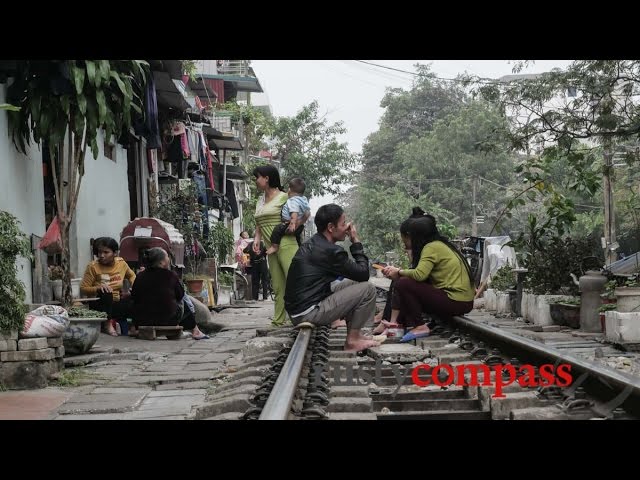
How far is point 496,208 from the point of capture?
5406 cm

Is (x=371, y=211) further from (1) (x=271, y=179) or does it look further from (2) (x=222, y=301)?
(1) (x=271, y=179)

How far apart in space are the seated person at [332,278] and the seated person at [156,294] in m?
3.10

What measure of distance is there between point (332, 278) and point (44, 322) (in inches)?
94.7

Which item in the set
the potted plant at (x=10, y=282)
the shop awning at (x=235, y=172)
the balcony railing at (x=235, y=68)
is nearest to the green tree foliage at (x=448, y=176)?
the balcony railing at (x=235, y=68)

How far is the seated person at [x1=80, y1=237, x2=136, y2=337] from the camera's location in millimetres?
10953

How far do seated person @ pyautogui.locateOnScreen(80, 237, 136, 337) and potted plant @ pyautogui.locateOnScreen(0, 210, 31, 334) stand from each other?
13.6 ft

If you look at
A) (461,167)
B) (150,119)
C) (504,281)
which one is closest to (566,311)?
(504,281)

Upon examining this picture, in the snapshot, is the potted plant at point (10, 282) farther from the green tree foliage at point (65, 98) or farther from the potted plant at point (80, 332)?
the green tree foliage at point (65, 98)

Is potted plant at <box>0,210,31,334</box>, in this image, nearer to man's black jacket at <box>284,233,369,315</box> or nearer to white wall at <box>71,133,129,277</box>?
man's black jacket at <box>284,233,369,315</box>

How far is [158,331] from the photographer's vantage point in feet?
35.0

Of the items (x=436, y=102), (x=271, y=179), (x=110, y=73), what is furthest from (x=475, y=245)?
(x=436, y=102)

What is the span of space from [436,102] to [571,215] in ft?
179

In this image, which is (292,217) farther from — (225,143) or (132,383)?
(225,143)

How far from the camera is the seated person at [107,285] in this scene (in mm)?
10953
